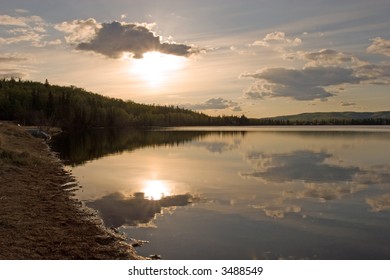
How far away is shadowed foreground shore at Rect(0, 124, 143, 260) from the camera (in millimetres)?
12703

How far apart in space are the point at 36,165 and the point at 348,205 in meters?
24.1

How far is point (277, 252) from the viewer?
45.3ft

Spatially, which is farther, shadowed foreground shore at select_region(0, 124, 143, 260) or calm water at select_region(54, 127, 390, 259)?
calm water at select_region(54, 127, 390, 259)

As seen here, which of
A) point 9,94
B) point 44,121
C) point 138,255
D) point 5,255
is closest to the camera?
point 5,255

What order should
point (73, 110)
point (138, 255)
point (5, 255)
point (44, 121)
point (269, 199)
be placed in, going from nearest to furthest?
point (5, 255) → point (138, 255) → point (269, 199) → point (44, 121) → point (73, 110)

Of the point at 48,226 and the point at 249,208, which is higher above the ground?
the point at 48,226

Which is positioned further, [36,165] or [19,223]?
[36,165]

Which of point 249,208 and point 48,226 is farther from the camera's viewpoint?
point 249,208

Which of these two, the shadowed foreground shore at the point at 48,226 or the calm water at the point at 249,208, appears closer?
the shadowed foreground shore at the point at 48,226

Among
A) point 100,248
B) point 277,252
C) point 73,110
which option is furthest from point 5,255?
point 73,110

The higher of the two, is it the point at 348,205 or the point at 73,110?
the point at 73,110

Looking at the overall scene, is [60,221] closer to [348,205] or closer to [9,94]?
[348,205]

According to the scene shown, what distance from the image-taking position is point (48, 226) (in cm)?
1543

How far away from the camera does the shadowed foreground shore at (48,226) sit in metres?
12.7
